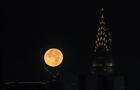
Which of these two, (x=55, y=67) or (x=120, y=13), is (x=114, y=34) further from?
(x=55, y=67)

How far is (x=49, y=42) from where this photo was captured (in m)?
4.81

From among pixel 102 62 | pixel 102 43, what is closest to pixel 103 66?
pixel 102 62

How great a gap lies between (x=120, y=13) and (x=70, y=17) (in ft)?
3.05

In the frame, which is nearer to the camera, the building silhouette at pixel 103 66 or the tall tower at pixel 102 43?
the building silhouette at pixel 103 66

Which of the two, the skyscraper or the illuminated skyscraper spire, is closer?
the skyscraper

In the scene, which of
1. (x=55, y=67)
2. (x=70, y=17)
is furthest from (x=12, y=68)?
(x=70, y=17)

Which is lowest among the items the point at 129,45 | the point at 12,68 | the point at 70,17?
the point at 12,68

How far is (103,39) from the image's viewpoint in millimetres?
4598

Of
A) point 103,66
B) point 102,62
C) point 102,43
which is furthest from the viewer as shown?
point 102,43

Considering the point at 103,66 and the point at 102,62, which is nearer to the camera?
the point at 103,66

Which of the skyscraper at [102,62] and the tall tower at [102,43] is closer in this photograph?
the skyscraper at [102,62]

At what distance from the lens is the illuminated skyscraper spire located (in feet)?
15.0

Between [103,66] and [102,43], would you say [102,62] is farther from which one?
[102,43]

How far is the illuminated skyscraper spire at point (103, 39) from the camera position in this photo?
4586 millimetres
